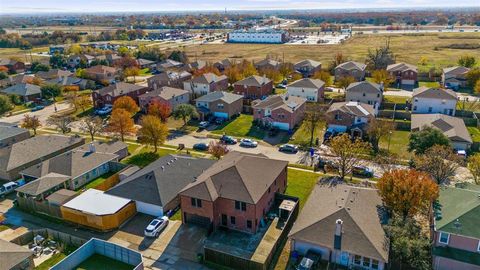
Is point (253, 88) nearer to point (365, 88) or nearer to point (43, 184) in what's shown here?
point (365, 88)

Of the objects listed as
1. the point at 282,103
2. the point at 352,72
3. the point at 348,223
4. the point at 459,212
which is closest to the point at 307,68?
the point at 352,72

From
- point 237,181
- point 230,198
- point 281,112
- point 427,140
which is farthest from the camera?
point 281,112

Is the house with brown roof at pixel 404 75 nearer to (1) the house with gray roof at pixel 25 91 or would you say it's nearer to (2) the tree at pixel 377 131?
(2) the tree at pixel 377 131

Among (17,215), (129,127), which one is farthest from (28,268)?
(129,127)

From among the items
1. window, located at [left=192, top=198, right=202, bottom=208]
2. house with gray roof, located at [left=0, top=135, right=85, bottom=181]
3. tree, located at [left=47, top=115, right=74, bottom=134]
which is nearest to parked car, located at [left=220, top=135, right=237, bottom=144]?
house with gray roof, located at [left=0, top=135, right=85, bottom=181]

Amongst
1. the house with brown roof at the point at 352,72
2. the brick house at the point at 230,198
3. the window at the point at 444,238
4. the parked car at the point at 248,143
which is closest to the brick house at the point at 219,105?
the parked car at the point at 248,143

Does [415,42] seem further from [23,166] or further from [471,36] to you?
[23,166]

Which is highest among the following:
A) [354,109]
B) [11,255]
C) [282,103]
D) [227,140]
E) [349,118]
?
[282,103]
